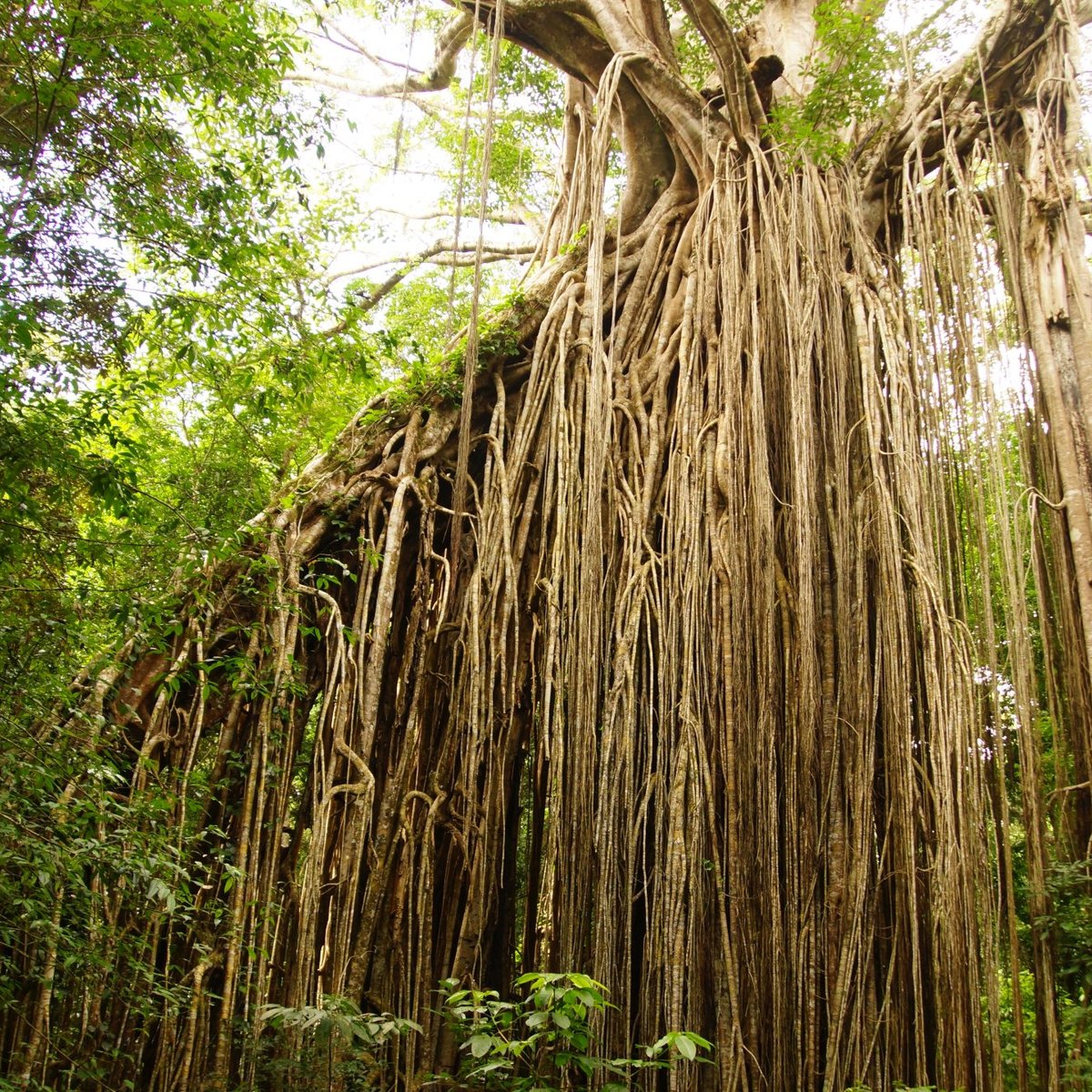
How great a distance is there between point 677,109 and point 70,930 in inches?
173

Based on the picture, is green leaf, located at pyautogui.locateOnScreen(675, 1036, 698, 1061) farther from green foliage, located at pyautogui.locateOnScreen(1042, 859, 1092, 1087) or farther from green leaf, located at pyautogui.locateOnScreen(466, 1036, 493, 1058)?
green foliage, located at pyautogui.locateOnScreen(1042, 859, 1092, 1087)

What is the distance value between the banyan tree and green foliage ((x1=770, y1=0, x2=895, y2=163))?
0.06 metres

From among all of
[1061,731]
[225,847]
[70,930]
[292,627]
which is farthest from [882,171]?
[70,930]

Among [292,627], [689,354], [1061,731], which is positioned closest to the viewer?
[292,627]

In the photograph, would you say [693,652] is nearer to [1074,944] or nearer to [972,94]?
[1074,944]

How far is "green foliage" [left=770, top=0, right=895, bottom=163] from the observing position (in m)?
4.32

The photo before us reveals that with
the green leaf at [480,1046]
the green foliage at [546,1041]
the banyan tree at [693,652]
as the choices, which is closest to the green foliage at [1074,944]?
the banyan tree at [693,652]

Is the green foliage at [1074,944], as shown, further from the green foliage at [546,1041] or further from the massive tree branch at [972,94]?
the massive tree branch at [972,94]

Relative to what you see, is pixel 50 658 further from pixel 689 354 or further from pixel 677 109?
pixel 677 109

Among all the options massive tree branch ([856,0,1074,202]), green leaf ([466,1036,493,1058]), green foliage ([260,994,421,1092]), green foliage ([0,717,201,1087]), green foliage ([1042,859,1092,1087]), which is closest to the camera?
green leaf ([466,1036,493,1058])

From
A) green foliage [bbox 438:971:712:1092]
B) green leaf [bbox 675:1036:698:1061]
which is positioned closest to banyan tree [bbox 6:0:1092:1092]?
green foliage [bbox 438:971:712:1092]

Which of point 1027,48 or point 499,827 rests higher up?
point 1027,48

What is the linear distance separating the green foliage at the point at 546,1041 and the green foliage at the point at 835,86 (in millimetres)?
3766

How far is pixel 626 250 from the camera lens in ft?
16.4
